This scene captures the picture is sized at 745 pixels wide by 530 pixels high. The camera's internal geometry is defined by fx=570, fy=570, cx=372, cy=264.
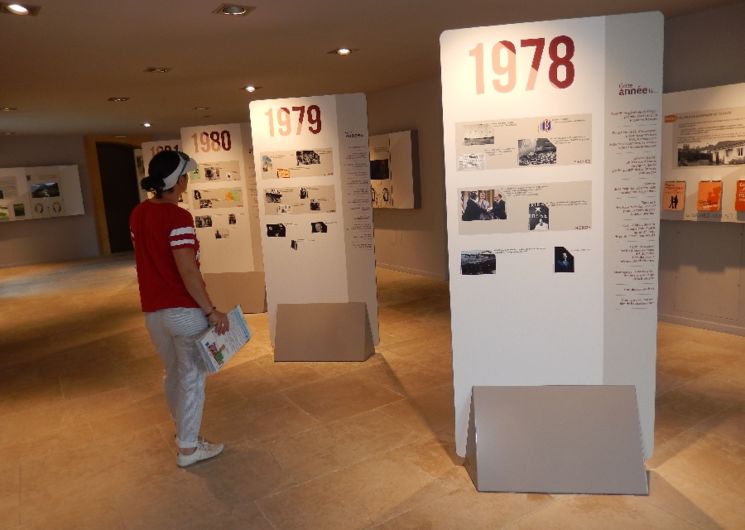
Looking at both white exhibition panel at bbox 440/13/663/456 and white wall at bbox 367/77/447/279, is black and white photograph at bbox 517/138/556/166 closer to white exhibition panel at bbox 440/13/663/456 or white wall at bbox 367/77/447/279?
white exhibition panel at bbox 440/13/663/456

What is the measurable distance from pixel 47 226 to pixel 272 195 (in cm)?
1051

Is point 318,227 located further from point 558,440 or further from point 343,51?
point 558,440

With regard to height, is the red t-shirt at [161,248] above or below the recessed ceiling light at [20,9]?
below

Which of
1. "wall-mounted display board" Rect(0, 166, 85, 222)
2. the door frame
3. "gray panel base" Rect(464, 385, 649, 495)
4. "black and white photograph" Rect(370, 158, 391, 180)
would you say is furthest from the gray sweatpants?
the door frame

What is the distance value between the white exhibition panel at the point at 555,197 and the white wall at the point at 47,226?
1298cm

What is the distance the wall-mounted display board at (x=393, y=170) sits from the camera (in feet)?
28.0

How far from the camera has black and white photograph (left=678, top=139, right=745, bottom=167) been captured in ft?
15.8

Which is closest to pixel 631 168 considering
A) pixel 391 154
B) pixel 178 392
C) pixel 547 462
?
pixel 547 462

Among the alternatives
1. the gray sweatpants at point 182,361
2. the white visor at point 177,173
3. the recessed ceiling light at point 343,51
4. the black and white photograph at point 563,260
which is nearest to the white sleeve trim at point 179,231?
the white visor at point 177,173

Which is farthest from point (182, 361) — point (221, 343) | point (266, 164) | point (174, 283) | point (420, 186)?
point (420, 186)

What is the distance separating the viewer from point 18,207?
12523 millimetres

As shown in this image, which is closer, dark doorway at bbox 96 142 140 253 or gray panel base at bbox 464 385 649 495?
gray panel base at bbox 464 385 649 495

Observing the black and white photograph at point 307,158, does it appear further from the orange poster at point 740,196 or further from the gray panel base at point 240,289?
the orange poster at point 740,196

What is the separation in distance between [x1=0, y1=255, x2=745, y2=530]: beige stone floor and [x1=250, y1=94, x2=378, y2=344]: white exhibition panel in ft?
2.36
